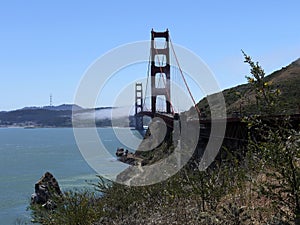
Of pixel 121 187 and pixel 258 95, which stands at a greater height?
pixel 258 95

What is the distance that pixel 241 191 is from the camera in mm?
6879

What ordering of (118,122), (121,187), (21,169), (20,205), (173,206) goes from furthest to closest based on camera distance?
(118,122) < (21,169) < (20,205) < (121,187) < (173,206)

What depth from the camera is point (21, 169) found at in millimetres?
50438

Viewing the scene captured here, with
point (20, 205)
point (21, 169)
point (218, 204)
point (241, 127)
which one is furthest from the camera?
point (21, 169)

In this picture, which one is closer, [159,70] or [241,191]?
[241,191]

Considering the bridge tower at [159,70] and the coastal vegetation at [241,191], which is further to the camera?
the bridge tower at [159,70]

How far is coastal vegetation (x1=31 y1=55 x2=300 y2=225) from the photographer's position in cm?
477

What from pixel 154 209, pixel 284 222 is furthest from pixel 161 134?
pixel 284 222

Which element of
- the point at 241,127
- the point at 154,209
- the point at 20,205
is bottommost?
the point at 20,205

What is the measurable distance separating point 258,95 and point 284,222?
4.69 ft

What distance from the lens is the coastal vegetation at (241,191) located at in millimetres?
4773

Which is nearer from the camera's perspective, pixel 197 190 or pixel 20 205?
pixel 197 190

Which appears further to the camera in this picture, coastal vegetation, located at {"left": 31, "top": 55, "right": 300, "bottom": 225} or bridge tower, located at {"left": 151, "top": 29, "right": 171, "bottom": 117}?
bridge tower, located at {"left": 151, "top": 29, "right": 171, "bottom": 117}

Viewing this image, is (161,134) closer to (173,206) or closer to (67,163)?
(67,163)
